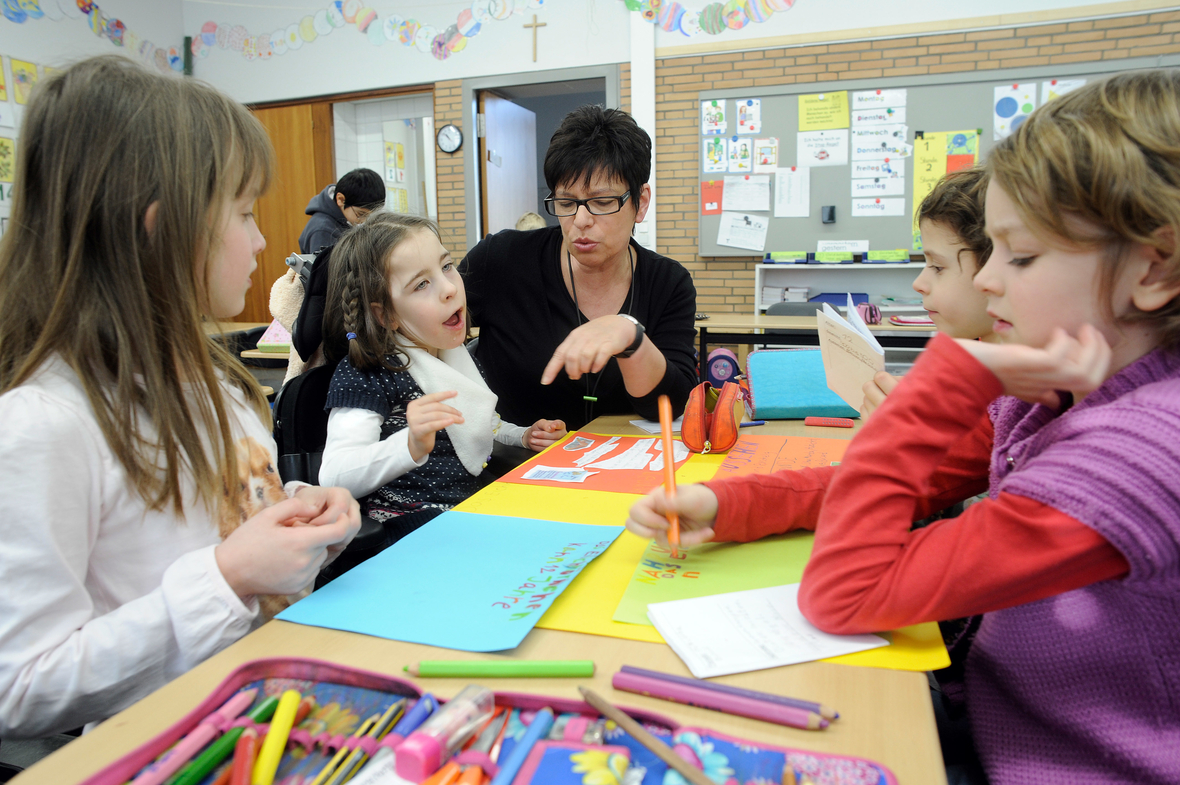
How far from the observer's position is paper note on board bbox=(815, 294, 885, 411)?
3.92ft

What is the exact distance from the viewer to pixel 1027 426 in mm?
805

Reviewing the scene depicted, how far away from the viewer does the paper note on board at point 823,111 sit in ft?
16.9

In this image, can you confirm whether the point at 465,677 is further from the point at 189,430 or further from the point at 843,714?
the point at 189,430

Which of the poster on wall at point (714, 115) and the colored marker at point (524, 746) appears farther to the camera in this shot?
the poster on wall at point (714, 115)

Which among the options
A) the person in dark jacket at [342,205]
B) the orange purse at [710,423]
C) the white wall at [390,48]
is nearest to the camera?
the orange purse at [710,423]

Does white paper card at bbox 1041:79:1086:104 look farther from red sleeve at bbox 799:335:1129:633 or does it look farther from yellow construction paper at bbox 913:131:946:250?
red sleeve at bbox 799:335:1129:633

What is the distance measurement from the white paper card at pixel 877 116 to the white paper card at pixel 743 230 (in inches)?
36.4

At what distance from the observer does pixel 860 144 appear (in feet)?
16.9

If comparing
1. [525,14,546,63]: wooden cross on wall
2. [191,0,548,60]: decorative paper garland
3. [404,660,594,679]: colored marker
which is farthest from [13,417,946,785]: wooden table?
[191,0,548,60]: decorative paper garland

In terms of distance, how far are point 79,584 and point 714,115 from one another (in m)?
5.41

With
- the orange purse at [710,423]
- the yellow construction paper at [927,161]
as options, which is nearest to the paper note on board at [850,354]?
the orange purse at [710,423]

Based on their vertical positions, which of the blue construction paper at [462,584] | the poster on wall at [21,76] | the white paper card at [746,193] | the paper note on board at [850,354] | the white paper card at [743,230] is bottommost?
the blue construction paper at [462,584]

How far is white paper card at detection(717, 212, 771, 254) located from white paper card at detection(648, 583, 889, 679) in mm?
5002

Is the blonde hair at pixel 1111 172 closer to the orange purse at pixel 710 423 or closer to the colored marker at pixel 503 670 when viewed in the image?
the colored marker at pixel 503 670
